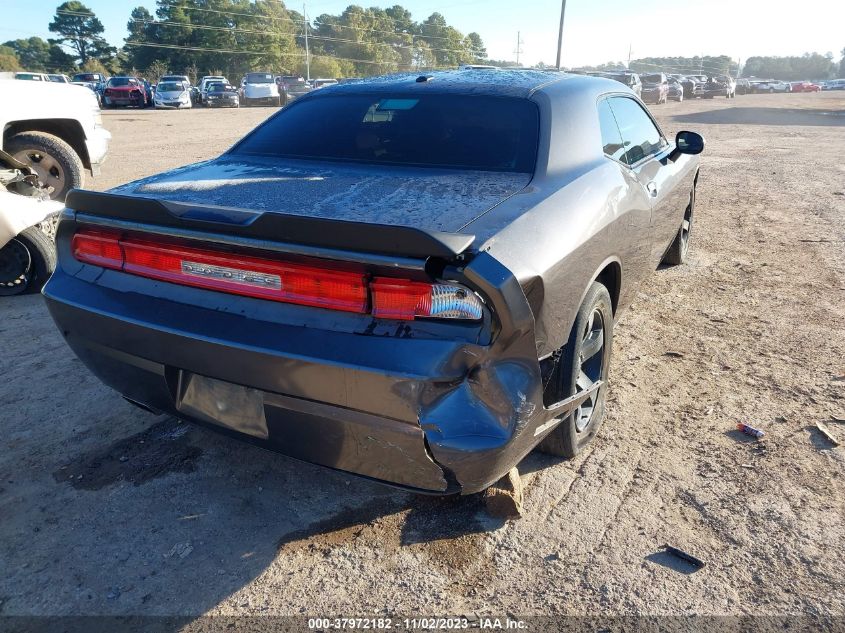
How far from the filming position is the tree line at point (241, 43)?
6994 cm

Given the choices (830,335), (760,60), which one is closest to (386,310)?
(830,335)

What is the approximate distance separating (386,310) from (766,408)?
2313mm

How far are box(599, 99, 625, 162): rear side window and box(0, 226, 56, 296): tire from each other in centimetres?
398

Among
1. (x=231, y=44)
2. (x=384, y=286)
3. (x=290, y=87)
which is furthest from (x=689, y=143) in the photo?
(x=231, y=44)

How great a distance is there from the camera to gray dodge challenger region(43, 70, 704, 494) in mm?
1861

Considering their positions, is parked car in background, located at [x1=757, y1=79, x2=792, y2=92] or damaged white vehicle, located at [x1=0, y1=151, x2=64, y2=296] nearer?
damaged white vehicle, located at [x1=0, y1=151, x2=64, y2=296]

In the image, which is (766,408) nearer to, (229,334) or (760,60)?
(229,334)

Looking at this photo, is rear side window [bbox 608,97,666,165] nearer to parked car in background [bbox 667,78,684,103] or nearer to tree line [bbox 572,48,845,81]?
parked car in background [bbox 667,78,684,103]

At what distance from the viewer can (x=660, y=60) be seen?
128 metres

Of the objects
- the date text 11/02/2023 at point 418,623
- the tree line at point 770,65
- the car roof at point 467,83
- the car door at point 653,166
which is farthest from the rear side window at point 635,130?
the tree line at point 770,65

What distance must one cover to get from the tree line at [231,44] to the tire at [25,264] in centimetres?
6467

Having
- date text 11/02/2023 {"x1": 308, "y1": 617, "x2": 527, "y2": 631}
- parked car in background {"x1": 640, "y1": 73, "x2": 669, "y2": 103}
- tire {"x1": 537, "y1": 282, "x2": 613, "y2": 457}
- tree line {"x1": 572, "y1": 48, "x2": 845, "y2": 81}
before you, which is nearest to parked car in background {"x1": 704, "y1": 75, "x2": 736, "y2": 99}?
parked car in background {"x1": 640, "y1": 73, "x2": 669, "y2": 103}

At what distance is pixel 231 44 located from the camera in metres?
73.0

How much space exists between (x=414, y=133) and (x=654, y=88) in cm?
3320
